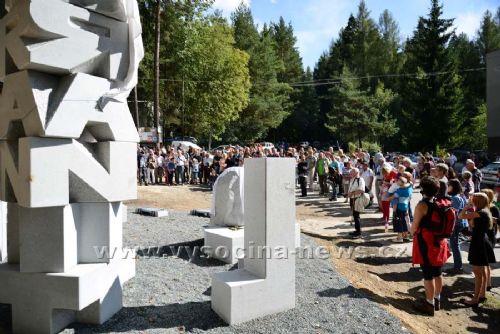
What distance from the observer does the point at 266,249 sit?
17.2ft

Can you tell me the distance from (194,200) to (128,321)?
36.7 feet

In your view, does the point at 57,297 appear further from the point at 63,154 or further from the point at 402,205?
the point at 402,205

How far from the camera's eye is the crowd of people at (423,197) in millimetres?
6113

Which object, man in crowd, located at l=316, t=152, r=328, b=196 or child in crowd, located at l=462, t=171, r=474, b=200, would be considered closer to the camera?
child in crowd, located at l=462, t=171, r=474, b=200

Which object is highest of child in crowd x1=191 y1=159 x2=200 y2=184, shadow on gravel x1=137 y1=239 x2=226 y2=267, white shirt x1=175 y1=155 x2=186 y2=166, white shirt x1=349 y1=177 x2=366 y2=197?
white shirt x1=175 y1=155 x2=186 y2=166

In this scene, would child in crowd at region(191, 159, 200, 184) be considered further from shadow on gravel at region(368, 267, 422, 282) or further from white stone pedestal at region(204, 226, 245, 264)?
shadow on gravel at region(368, 267, 422, 282)

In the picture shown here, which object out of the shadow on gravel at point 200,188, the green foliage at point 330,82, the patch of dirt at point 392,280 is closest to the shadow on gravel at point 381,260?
the patch of dirt at point 392,280

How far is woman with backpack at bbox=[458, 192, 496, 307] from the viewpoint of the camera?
669 cm

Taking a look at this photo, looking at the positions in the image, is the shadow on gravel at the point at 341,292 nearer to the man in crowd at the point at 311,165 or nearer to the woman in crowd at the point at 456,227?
the woman in crowd at the point at 456,227

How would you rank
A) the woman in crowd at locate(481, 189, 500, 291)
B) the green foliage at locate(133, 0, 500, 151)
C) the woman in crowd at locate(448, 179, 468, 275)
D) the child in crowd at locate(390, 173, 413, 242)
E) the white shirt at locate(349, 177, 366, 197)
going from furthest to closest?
the green foliage at locate(133, 0, 500, 151)
the white shirt at locate(349, 177, 366, 197)
the child in crowd at locate(390, 173, 413, 242)
the woman in crowd at locate(448, 179, 468, 275)
the woman in crowd at locate(481, 189, 500, 291)

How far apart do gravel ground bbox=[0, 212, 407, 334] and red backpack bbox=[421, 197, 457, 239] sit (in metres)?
1.36

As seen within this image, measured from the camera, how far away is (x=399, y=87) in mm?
47625

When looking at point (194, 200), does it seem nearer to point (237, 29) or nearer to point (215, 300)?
point (215, 300)

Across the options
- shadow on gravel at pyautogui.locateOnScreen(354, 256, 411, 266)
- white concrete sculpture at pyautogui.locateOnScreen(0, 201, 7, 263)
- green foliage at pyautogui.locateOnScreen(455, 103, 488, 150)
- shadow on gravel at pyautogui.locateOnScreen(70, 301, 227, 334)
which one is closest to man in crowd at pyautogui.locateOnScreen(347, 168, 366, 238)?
shadow on gravel at pyautogui.locateOnScreen(354, 256, 411, 266)
